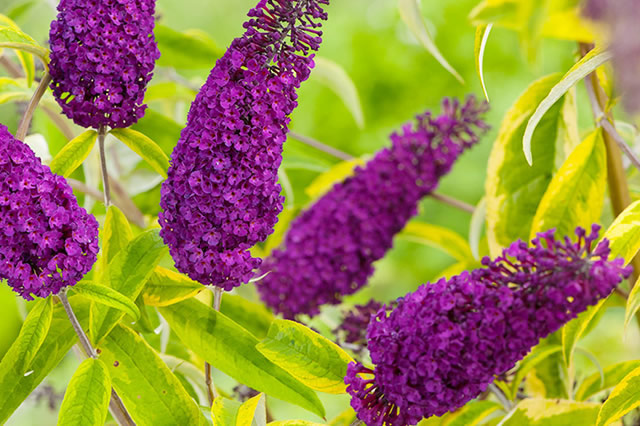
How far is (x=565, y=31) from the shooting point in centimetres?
29

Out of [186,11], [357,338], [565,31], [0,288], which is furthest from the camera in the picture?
[186,11]

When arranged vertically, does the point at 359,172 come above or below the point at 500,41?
below

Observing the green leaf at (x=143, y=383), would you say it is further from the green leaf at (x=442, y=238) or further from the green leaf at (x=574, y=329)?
the green leaf at (x=442, y=238)

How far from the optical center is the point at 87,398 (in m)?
0.37

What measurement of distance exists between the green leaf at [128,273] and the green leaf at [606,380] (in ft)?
1.03

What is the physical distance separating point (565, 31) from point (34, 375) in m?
0.31

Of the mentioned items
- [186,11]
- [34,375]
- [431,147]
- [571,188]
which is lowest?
[34,375]

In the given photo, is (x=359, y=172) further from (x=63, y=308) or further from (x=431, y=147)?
(x=63, y=308)

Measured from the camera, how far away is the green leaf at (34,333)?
14.7 inches

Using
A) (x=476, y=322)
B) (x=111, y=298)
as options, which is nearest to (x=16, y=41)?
(x=111, y=298)

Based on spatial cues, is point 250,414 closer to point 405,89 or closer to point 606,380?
point 606,380

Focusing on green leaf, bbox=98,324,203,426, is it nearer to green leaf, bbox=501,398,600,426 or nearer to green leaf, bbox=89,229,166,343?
green leaf, bbox=89,229,166,343

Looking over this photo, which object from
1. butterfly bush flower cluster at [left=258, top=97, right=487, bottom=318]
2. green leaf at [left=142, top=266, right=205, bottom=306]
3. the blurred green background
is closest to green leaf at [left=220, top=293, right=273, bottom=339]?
butterfly bush flower cluster at [left=258, top=97, right=487, bottom=318]

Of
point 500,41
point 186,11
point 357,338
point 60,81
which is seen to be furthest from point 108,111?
point 186,11
